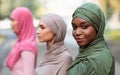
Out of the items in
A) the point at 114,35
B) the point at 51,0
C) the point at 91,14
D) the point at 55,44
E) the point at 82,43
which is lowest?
the point at 114,35

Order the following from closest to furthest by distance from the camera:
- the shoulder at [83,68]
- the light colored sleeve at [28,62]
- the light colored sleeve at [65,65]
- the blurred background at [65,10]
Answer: the shoulder at [83,68], the light colored sleeve at [65,65], the light colored sleeve at [28,62], the blurred background at [65,10]

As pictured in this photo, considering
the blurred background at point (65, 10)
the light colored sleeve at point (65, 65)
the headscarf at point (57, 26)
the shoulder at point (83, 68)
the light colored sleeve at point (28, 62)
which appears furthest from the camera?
the blurred background at point (65, 10)

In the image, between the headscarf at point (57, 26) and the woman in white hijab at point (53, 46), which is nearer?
the woman in white hijab at point (53, 46)

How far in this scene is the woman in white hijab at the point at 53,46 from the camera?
2717 mm

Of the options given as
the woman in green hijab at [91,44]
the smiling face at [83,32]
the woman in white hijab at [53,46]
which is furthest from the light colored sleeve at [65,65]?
the smiling face at [83,32]

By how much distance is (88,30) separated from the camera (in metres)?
2.40

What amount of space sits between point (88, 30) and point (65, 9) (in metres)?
2.88

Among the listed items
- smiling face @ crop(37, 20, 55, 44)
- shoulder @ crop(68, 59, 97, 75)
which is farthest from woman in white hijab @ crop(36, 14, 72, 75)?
shoulder @ crop(68, 59, 97, 75)

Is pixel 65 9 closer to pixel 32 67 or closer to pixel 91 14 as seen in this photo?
pixel 32 67

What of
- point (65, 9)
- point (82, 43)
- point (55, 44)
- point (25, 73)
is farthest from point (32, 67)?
point (65, 9)

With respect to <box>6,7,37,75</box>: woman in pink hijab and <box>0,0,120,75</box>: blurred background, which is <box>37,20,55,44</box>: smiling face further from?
<box>0,0,120,75</box>: blurred background

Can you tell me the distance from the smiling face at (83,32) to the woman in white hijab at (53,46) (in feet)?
1.01

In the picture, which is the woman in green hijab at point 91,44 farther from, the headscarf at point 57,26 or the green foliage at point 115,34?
the green foliage at point 115,34

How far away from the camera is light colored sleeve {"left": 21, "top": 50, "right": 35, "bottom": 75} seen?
3.00 meters
